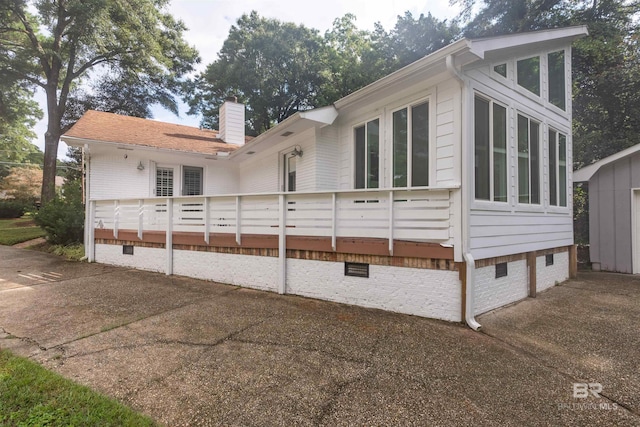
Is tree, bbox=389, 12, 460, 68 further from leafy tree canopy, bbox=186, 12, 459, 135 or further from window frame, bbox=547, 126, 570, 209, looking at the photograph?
window frame, bbox=547, 126, 570, 209

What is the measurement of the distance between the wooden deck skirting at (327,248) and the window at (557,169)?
4058mm

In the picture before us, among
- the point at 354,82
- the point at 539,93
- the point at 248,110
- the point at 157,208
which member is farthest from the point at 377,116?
the point at 248,110

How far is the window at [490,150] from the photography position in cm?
482

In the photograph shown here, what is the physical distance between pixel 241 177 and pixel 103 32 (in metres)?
11.2

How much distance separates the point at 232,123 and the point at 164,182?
418 centimetres

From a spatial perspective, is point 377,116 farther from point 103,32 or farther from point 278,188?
point 103,32

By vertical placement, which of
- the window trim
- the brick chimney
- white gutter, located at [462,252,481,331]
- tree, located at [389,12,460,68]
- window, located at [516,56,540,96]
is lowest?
white gutter, located at [462,252,481,331]

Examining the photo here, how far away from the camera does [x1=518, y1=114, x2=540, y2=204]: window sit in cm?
568

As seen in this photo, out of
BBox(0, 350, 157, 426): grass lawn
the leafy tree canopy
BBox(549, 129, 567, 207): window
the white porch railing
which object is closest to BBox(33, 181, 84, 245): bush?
the white porch railing

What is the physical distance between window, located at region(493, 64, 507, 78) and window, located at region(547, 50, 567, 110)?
2.21 meters

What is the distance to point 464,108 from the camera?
14.9ft

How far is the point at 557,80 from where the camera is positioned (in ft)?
23.5

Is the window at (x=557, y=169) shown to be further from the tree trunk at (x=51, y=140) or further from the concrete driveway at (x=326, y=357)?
the tree trunk at (x=51, y=140)

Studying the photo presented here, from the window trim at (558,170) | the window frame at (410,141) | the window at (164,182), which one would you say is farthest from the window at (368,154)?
the window at (164,182)
